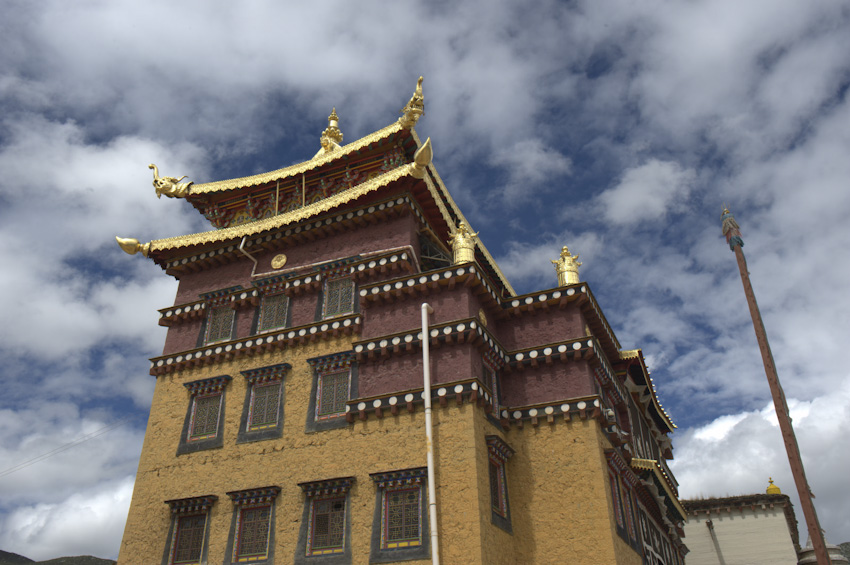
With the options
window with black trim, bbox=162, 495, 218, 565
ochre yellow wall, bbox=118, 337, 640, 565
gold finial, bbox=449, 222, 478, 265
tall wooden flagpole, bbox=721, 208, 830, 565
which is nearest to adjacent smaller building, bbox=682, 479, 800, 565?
ochre yellow wall, bbox=118, 337, 640, 565

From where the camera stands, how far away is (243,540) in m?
17.1

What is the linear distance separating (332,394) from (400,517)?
379cm

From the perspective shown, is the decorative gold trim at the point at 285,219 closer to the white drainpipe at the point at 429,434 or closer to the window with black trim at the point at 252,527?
the white drainpipe at the point at 429,434

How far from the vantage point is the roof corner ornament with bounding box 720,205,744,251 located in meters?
15.3

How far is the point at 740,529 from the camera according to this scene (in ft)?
110

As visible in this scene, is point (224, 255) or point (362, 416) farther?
point (224, 255)

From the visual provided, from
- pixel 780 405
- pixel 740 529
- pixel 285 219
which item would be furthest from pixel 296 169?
pixel 740 529

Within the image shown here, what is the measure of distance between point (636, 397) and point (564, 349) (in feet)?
28.4

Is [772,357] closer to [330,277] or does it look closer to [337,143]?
[330,277]

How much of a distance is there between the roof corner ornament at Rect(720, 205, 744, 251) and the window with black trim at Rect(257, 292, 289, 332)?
38.2 ft

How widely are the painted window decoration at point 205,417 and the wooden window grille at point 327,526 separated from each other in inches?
163

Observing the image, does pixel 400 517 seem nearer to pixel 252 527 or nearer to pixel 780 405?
pixel 252 527

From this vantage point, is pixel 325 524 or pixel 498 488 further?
pixel 498 488

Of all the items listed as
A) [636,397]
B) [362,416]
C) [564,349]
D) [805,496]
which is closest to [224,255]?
[362,416]
